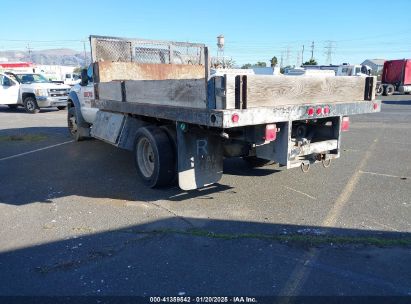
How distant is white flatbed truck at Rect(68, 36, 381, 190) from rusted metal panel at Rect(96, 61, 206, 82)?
0.06 metres

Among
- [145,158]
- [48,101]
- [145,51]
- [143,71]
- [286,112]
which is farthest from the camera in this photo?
[48,101]

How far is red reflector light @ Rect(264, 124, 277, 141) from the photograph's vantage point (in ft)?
14.3

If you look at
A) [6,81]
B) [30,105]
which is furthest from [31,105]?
[6,81]

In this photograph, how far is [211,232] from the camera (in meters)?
4.18

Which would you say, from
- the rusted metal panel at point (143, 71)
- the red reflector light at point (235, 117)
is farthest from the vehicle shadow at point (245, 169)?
the red reflector light at point (235, 117)

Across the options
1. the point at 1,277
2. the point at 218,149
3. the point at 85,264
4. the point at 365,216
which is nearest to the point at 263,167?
the point at 218,149

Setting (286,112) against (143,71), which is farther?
(143,71)

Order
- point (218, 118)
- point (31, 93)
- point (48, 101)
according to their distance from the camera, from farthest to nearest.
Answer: point (31, 93) → point (48, 101) → point (218, 118)

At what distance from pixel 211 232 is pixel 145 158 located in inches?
87.4

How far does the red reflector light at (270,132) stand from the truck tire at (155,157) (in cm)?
159

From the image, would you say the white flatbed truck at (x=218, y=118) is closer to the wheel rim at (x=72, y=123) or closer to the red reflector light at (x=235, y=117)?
the red reflector light at (x=235, y=117)

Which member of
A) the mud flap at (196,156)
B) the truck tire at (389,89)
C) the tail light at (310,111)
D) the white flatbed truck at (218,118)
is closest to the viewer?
the white flatbed truck at (218,118)

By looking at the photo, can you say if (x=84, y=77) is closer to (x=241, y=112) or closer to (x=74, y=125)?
(x=74, y=125)

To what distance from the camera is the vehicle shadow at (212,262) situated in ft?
10.2
